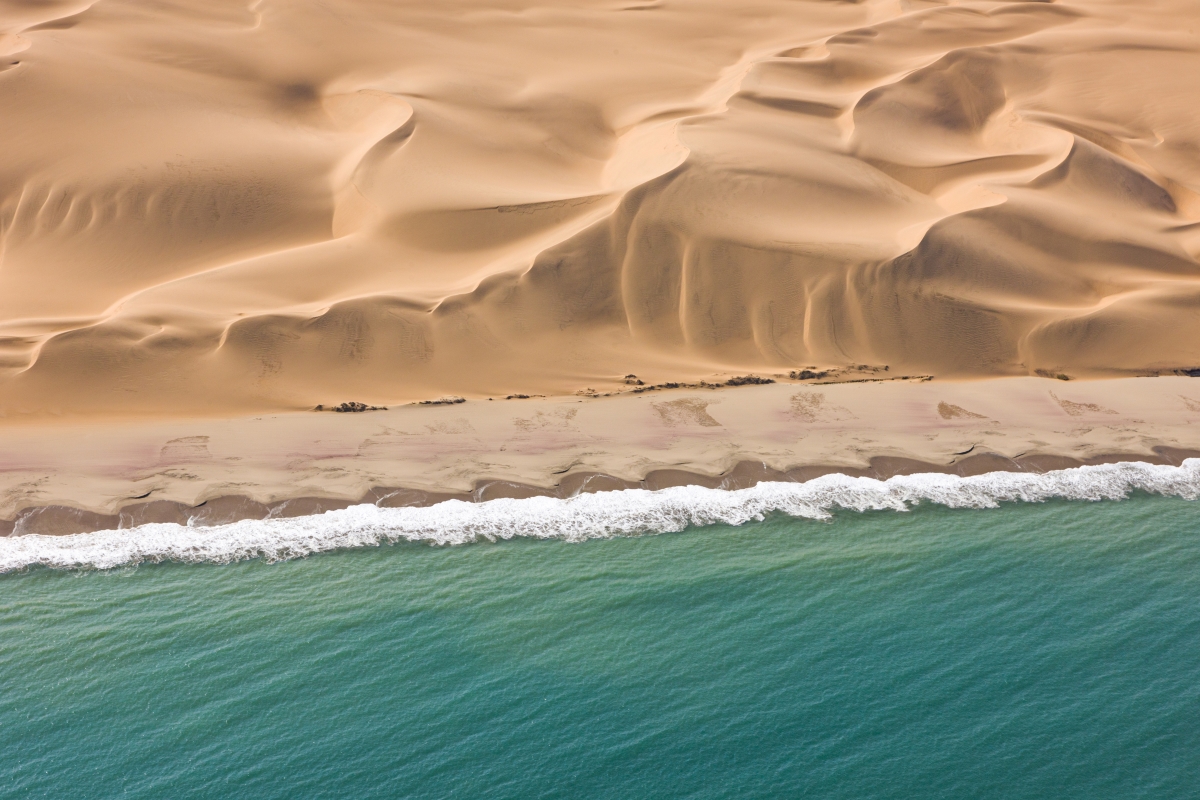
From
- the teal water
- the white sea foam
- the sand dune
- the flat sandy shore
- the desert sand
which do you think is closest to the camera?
the teal water

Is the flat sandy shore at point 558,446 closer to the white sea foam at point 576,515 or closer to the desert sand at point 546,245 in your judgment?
the desert sand at point 546,245

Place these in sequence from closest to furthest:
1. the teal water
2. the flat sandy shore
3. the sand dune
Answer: the teal water, the flat sandy shore, the sand dune

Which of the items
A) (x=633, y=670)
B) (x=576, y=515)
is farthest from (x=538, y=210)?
(x=633, y=670)

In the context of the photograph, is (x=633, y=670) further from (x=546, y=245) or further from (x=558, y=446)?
(x=546, y=245)

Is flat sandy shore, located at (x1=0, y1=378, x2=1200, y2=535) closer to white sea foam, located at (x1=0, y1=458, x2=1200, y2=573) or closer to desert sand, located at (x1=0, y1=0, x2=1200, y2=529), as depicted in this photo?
desert sand, located at (x1=0, y1=0, x2=1200, y2=529)

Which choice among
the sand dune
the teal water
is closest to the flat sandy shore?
the sand dune

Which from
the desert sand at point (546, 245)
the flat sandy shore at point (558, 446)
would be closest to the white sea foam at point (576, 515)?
the flat sandy shore at point (558, 446)

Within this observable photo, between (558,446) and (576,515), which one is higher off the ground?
(558,446)
